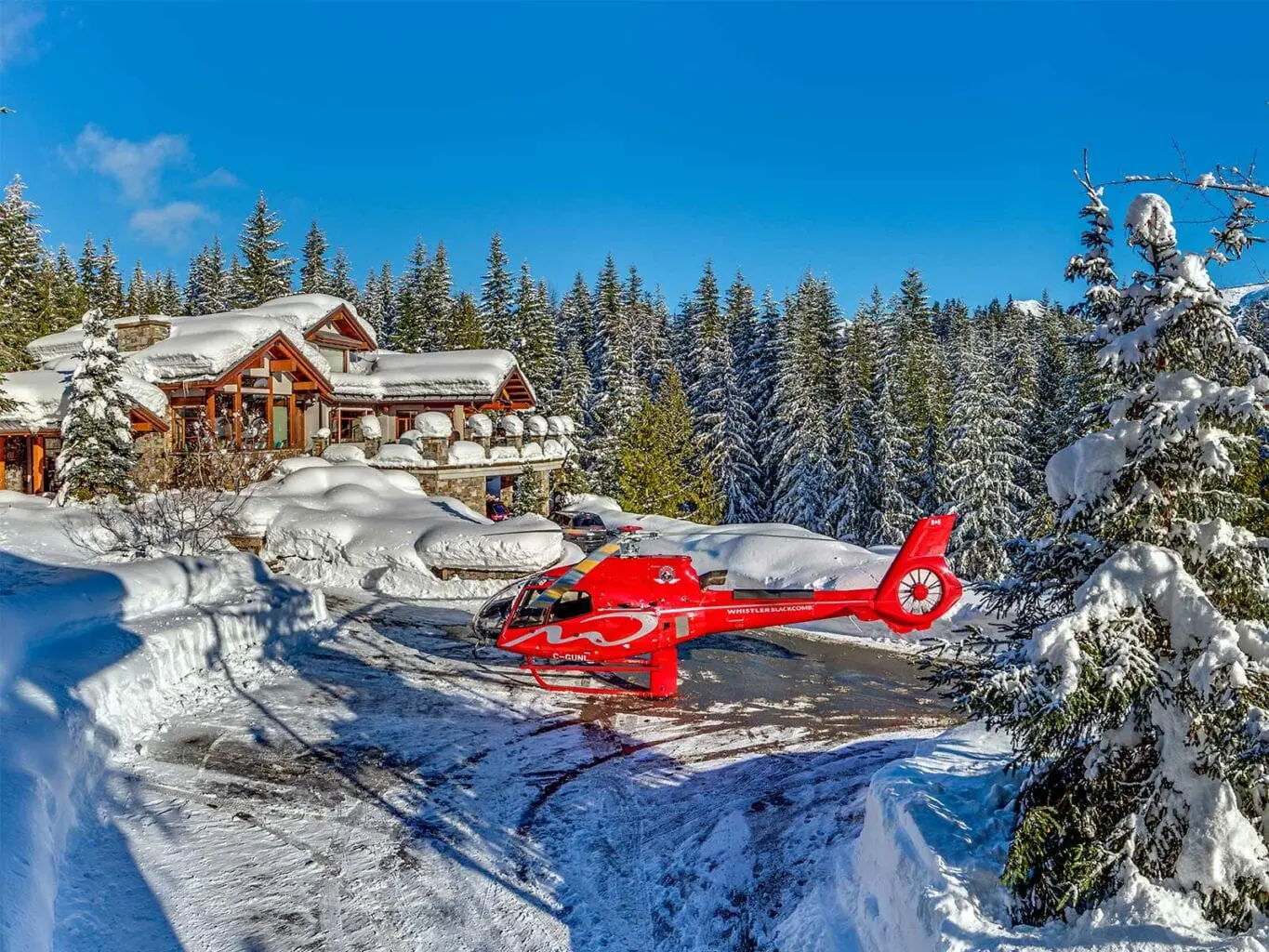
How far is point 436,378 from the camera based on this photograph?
37.5m

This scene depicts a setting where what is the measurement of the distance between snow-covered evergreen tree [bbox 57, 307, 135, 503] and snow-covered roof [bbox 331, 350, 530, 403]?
12117 mm

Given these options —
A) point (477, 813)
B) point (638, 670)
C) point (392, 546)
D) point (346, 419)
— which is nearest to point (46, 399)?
point (392, 546)

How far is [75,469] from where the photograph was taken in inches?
933

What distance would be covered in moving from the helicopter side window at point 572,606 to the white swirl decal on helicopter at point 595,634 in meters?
0.21

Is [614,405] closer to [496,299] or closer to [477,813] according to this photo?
[496,299]

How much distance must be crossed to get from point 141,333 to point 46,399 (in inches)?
261

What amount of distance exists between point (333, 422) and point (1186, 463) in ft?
123

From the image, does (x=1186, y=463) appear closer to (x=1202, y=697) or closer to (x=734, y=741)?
(x=1202, y=697)

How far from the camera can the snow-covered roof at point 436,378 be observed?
37000 millimetres

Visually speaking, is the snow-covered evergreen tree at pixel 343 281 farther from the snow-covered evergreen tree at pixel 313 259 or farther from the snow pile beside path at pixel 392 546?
the snow pile beside path at pixel 392 546

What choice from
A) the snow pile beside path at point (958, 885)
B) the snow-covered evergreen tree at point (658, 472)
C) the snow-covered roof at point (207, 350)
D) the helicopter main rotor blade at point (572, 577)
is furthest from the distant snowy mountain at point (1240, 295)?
the snow-covered evergreen tree at point (658, 472)

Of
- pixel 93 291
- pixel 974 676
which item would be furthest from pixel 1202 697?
pixel 93 291

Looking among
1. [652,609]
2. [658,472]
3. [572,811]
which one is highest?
[658,472]

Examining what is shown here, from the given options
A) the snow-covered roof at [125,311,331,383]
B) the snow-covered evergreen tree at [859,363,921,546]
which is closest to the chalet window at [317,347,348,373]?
the snow-covered roof at [125,311,331,383]
